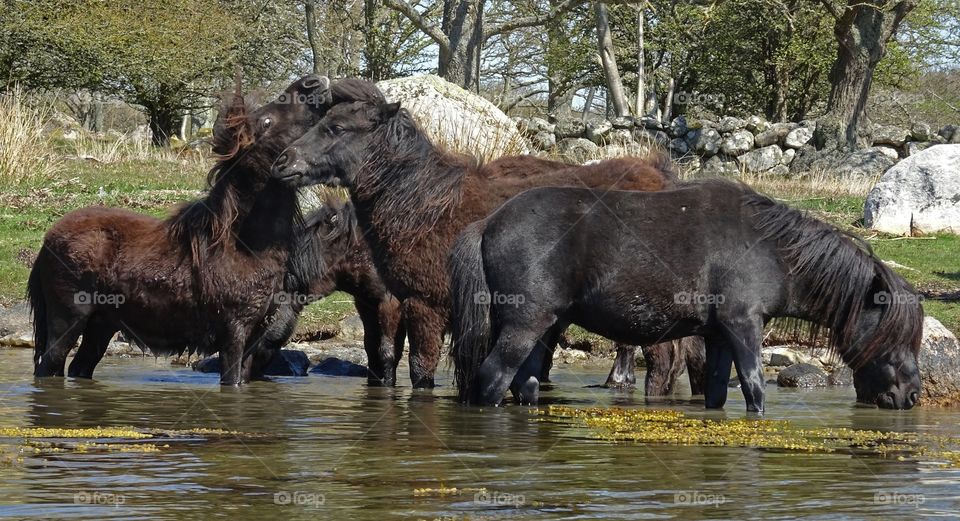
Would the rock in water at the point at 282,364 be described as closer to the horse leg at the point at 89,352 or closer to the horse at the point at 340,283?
the horse at the point at 340,283

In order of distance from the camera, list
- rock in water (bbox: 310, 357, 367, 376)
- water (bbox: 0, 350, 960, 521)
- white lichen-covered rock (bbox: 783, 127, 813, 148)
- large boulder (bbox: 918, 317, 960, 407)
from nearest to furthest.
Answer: water (bbox: 0, 350, 960, 521) < large boulder (bbox: 918, 317, 960, 407) < rock in water (bbox: 310, 357, 367, 376) < white lichen-covered rock (bbox: 783, 127, 813, 148)

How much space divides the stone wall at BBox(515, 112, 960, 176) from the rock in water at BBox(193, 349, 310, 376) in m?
15.0

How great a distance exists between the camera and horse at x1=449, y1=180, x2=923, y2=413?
8.72m

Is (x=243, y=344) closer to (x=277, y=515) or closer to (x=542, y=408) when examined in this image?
(x=542, y=408)

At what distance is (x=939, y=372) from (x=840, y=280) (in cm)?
201

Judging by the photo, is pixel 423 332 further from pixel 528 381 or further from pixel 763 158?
pixel 763 158

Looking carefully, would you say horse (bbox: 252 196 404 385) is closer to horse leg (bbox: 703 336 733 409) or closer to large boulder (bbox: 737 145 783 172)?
horse leg (bbox: 703 336 733 409)

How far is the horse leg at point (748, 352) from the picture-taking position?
28.7ft

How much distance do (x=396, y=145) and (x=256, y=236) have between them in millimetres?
1460

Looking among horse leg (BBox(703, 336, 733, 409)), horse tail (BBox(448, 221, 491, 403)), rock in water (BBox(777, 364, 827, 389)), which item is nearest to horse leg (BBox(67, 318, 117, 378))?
horse tail (BBox(448, 221, 491, 403))

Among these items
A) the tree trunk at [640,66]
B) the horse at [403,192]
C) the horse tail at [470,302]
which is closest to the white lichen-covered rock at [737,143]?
the tree trunk at [640,66]

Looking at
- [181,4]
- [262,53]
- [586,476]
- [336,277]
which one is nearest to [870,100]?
[262,53]

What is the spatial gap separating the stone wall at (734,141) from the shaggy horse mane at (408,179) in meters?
17.1

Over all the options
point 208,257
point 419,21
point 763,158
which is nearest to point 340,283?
point 208,257
